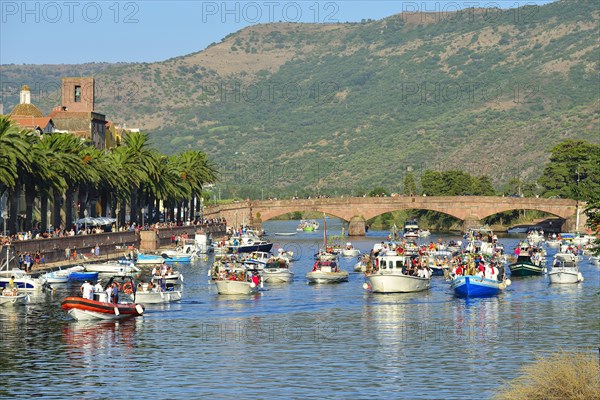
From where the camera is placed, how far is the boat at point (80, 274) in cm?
13425

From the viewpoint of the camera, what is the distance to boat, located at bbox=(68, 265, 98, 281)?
134250 millimetres

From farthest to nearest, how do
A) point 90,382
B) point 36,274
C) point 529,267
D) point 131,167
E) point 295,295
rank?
point 131,167, point 529,267, point 36,274, point 295,295, point 90,382

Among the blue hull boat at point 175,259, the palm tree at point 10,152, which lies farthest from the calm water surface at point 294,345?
the blue hull boat at point 175,259

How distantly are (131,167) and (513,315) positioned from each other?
307ft

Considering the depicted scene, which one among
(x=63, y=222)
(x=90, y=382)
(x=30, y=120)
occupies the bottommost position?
(x=90, y=382)

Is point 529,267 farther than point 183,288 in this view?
Yes

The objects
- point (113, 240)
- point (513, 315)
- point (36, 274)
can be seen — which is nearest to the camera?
point (513, 315)

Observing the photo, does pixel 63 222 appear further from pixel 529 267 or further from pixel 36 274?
pixel 529 267

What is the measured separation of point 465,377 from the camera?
7331 cm

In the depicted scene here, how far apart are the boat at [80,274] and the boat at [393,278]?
101 ft

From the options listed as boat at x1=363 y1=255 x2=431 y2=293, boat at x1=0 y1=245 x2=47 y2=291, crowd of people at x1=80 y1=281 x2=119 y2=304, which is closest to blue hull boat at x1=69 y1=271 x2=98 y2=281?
boat at x1=0 y1=245 x2=47 y2=291

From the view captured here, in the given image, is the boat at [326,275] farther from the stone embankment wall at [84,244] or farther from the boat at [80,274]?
the stone embankment wall at [84,244]

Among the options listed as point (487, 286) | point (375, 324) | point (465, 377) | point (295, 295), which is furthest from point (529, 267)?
point (465, 377)

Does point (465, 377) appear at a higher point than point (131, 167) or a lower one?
lower
